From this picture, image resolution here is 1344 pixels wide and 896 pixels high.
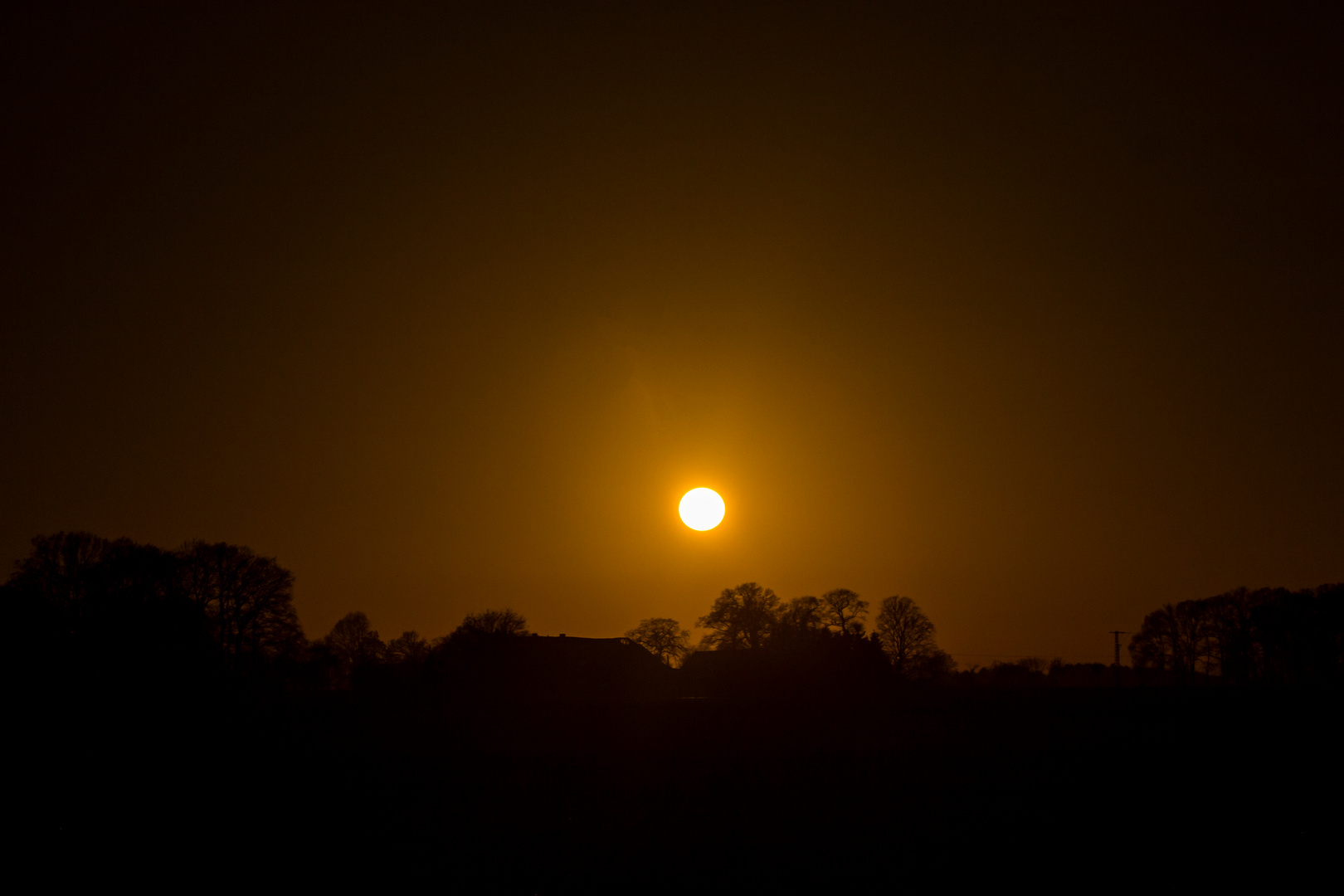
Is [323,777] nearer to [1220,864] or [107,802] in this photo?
[107,802]

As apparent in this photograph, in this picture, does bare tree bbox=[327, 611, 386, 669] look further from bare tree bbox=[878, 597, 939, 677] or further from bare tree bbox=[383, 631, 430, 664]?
bare tree bbox=[878, 597, 939, 677]

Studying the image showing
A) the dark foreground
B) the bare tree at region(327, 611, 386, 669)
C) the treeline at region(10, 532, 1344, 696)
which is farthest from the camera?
the bare tree at region(327, 611, 386, 669)

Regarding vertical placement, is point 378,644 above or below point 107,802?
above

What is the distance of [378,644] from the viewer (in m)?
121

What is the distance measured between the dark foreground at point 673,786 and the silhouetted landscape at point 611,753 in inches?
4.7

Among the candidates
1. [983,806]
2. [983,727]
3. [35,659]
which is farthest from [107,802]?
[983,727]

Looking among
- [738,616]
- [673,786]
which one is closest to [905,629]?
[738,616]

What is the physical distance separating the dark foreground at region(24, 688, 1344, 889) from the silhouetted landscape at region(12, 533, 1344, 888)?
0.39 feet

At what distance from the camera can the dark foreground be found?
1944 cm

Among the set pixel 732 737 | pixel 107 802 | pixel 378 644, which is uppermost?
pixel 378 644

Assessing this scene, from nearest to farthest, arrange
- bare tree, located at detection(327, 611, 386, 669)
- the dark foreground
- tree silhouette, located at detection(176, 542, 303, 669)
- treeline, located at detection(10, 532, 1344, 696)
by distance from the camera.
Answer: the dark foreground < treeline, located at detection(10, 532, 1344, 696) < tree silhouette, located at detection(176, 542, 303, 669) < bare tree, located at detection(327, 611, 386, 669)

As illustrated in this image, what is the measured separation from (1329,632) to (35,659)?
285 feet

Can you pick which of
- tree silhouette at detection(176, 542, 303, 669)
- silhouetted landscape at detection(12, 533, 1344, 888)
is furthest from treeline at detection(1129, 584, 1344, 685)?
tree silhouette at detection(176, 542, 303, 669)

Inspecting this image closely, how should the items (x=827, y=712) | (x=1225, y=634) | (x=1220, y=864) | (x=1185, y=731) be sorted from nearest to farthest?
(x=1220, y=864) < (x=1185, y=731) < (x=827, y=712) < (x=1225, y=634)
